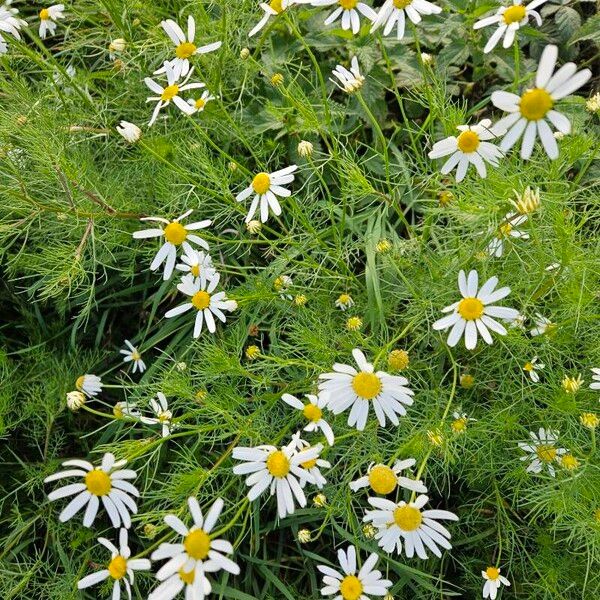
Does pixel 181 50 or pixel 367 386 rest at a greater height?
pixel 181 50

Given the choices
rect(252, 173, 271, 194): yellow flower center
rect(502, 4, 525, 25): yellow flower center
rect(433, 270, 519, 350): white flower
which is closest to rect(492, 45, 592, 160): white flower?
rect(433, 270, 519, 350): white flower

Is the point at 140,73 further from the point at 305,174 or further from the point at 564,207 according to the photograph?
the point at 564,207

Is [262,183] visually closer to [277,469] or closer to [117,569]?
[277,469]

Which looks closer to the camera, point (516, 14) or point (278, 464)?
point (278, 464)

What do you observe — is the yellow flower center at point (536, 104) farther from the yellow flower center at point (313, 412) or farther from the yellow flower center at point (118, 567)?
the yellow flower center at point (118, 567)

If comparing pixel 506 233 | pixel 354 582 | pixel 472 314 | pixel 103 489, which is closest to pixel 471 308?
pixel 472 314

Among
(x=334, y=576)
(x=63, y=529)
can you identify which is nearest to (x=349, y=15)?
(x=334, y=576)

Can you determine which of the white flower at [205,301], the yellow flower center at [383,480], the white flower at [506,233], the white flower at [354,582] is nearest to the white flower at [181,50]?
the white flower at [205,301]

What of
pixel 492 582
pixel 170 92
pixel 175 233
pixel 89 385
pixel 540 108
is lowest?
pixel 492 582
